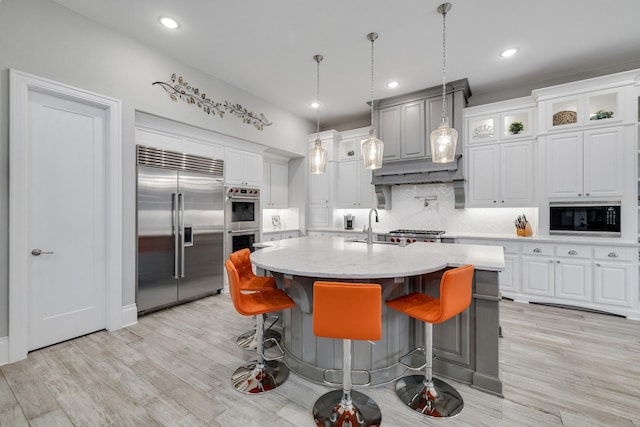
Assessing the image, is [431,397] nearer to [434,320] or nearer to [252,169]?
[434,320]

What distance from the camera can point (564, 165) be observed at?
371 centimetres

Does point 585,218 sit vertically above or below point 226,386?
above

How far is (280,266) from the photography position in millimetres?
1828

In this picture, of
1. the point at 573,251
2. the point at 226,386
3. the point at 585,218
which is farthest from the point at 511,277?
the point at 226,386

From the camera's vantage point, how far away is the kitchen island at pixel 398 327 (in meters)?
1.95

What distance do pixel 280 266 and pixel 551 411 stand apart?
1.96 meters

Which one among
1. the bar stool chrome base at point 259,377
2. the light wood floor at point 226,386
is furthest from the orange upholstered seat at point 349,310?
the bar stool chrome base at point 259,377

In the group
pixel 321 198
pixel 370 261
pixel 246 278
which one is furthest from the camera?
pixel 321 198

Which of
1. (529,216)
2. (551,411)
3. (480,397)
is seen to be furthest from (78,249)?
(529,216)

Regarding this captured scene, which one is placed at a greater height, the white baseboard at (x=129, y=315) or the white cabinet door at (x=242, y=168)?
the white cabinet door at (x=242, y=168)

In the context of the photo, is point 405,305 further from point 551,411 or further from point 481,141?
point 481,141

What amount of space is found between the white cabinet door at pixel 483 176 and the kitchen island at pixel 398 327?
2.37 m

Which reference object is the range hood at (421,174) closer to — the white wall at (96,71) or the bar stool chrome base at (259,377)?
the white wall at (96,71)

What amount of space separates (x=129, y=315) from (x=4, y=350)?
94 cm
